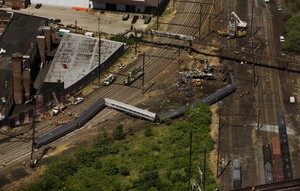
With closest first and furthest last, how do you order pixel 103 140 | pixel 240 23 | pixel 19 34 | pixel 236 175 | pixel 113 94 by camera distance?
pixel 236 175
pixel 103 140
pixel 113 94
pixel 19 34
pixel 240 23

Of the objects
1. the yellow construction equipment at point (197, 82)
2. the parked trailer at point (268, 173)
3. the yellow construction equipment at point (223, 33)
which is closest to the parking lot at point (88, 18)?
the yellow construction equipment at point (223, 33)

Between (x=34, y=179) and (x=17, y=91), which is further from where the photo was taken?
(x=17, y=91)

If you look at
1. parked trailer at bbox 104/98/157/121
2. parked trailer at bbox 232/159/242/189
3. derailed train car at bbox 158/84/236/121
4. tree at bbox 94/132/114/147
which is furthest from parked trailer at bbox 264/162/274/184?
tree at bbox 94/132/114/147

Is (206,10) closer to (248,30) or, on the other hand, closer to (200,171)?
(248,30)

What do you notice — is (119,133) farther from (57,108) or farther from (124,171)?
(57,108)

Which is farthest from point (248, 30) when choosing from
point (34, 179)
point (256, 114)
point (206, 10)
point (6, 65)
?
point (34, 179)

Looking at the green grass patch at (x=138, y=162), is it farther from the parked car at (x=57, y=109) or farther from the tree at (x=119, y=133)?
the parked car at (x=57, y=109)

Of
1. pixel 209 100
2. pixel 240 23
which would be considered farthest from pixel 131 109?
pixel 240 23
